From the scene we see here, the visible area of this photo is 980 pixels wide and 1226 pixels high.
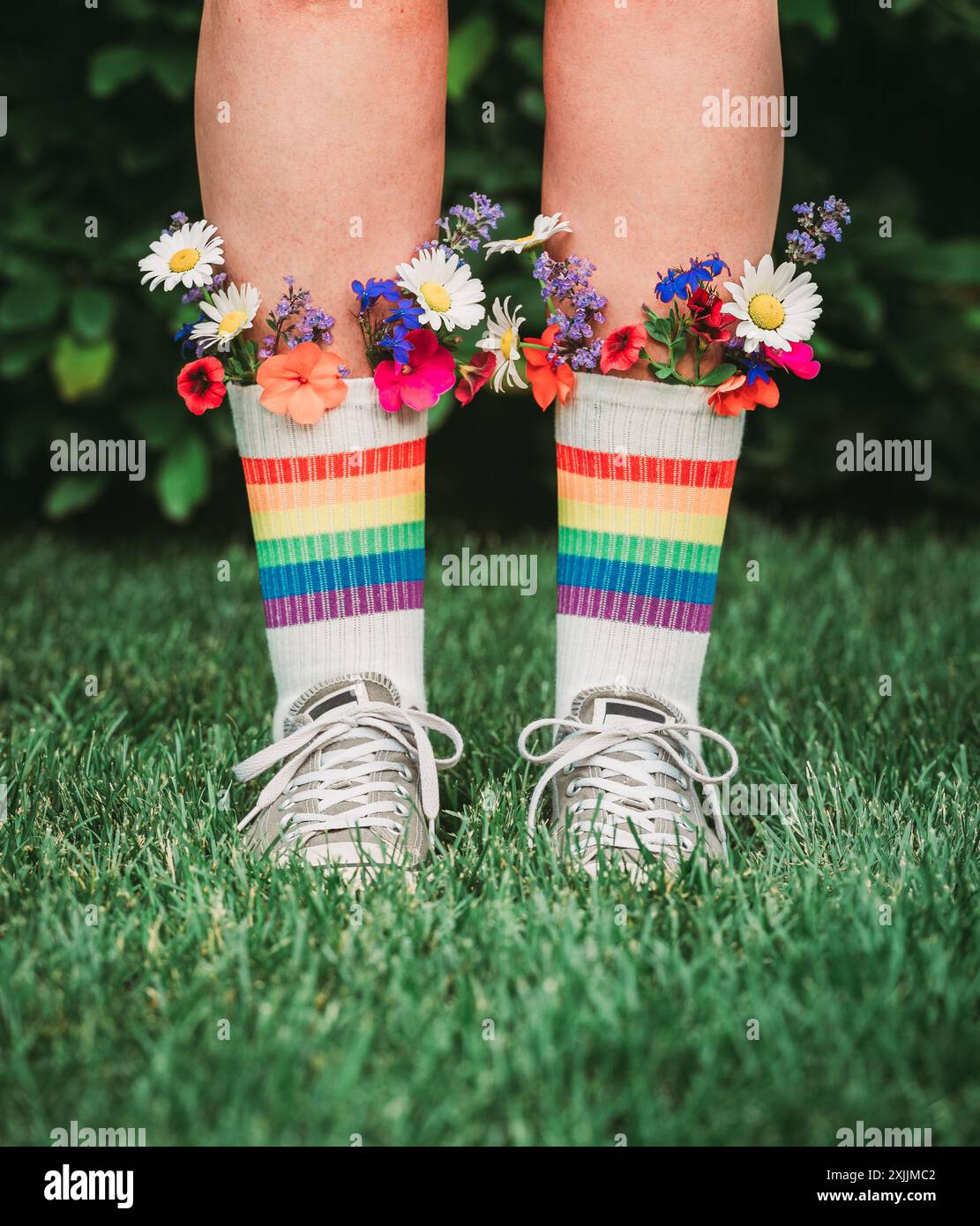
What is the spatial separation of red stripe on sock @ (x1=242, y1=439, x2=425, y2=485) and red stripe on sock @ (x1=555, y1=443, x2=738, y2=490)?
6.3 inches

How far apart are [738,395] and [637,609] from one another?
19cm

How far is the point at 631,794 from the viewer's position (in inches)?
40.9

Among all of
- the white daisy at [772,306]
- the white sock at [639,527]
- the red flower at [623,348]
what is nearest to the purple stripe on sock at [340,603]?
the white sock at [639,527]

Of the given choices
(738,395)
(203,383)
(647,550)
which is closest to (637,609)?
(647,550)

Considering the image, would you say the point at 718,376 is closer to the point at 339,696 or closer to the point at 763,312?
the point at 763,312

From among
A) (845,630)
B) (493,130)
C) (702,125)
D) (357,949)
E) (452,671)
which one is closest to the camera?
(357,949)

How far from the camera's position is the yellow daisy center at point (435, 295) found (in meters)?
1.03

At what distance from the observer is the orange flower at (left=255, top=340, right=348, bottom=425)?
1019mm

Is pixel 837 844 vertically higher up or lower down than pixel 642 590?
lower down

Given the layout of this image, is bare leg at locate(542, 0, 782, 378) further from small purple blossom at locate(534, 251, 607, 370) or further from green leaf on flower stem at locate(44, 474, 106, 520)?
green leaf on flower stem at locate(44, 474, 106, 520)

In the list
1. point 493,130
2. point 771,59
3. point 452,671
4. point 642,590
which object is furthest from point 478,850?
point 493,130

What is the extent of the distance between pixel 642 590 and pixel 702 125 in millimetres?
373

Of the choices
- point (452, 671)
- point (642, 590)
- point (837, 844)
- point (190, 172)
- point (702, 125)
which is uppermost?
point (190, 172)

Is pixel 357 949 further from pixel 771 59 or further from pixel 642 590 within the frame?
pixel 771 59
